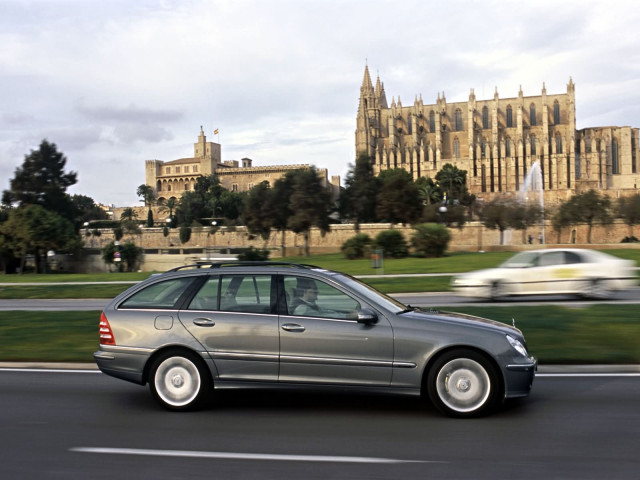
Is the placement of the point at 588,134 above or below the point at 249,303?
above

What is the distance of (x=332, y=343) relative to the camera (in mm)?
6152

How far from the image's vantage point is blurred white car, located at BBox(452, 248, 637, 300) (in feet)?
54.1

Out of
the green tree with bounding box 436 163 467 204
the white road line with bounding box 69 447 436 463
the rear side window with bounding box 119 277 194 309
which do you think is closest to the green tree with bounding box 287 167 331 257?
the rear side window with bounding box 119 277 194 309

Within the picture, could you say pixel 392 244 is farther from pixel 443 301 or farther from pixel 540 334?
pixel 540 334

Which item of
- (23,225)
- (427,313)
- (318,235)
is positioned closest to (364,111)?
(318,235)

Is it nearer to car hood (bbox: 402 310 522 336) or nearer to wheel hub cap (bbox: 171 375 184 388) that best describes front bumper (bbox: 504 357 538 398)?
car hood (bbox: 402 310 522 336)

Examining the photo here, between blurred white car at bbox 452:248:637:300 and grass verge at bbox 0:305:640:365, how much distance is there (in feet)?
9.71

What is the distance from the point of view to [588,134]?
118 metres

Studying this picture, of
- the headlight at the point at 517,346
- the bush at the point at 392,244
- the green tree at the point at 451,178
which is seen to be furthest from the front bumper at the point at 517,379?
the green tree at the point at 451,178

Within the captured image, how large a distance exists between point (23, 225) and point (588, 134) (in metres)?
97.8

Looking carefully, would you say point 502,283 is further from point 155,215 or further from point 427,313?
point 155,215

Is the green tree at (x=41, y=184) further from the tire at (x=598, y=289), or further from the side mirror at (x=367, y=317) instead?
the side mirror at (x=367, y=317)

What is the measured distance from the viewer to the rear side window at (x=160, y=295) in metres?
6.72

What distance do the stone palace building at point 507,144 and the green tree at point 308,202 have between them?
59743 millimetres
